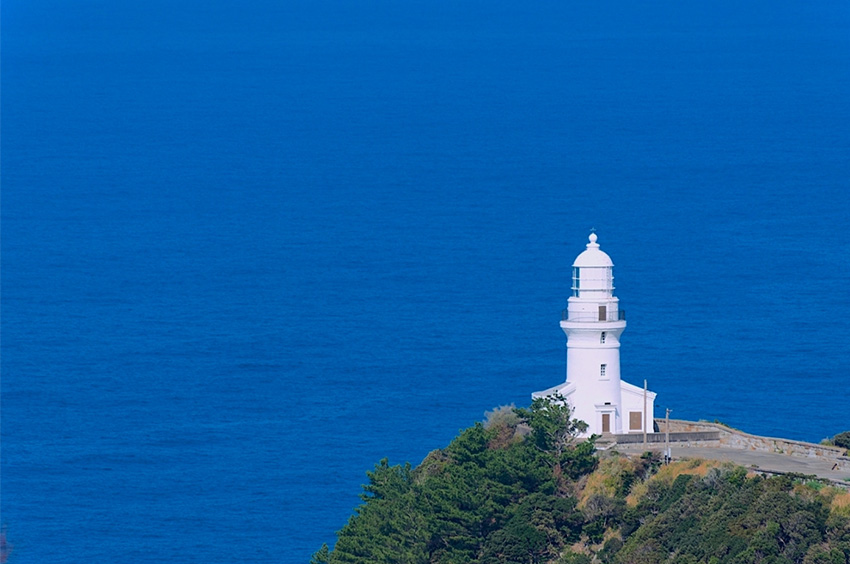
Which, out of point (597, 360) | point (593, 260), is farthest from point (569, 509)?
point (593, 260)

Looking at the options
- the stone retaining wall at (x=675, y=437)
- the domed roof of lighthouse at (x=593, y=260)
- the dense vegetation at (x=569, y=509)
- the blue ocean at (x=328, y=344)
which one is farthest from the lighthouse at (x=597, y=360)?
the blue ocean at (x=328, y=344)

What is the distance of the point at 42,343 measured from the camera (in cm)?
15250

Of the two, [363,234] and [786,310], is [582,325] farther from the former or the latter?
[363,234]

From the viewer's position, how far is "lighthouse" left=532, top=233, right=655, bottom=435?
61.9 metres

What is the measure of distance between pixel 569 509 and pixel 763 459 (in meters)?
6.05

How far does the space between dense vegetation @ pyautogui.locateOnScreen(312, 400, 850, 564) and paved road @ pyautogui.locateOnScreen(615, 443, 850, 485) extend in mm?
1634

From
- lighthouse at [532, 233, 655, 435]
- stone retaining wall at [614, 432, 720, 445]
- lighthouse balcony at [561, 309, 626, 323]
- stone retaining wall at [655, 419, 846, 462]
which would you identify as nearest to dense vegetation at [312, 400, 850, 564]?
lighthouse at [532, 233, 655, 435]

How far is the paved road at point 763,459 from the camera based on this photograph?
5522 cm

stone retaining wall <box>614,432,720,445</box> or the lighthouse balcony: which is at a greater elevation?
the lighthouse balcony

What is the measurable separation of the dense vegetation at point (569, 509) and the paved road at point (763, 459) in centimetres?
163

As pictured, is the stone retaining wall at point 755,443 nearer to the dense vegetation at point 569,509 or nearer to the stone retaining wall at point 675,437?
the stone retaining wall at point 675,437

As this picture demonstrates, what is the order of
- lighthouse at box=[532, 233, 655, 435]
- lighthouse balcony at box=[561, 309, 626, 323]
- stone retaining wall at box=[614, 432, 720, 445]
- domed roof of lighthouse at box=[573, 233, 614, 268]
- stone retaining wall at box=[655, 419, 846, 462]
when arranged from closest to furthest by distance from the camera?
stone retaining wall at box=[655, 419, 846, 462], stone retaining wall at box=[614, 432, 720, 445], lighthouse at box=[532, 233, 655, 435], lighthouse balcony at box=[561, 309, 626, 323], domed roof of lighthouse at box=[573, 233, 614, 268]

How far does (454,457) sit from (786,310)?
96.4m

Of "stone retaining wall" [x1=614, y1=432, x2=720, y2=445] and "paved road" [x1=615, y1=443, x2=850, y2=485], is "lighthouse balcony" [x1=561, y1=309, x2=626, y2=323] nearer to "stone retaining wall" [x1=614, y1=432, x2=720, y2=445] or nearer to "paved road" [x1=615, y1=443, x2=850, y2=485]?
"stone retaining wall" [x1=614, y1=432, x2=720, y2=445]
